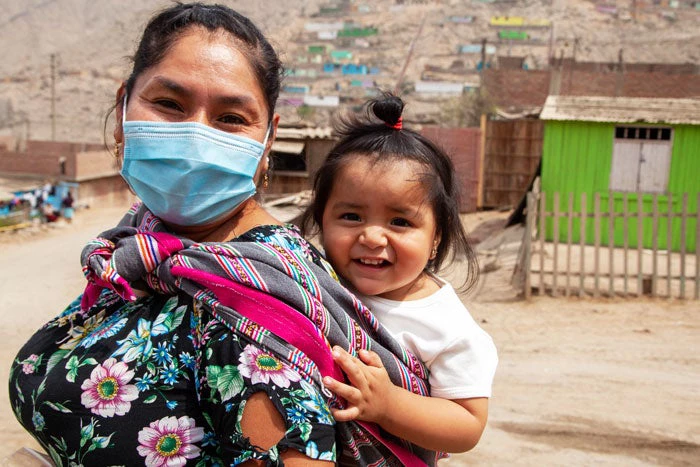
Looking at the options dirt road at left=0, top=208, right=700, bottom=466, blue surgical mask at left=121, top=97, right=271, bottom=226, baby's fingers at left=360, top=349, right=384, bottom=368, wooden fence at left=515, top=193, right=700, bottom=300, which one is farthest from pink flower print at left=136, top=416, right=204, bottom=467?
wooden fence at left=515, top=193, right=700, bottom=300

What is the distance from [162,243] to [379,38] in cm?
7434

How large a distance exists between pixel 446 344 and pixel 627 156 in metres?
13.7

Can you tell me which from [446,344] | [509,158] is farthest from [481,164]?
[446,344]

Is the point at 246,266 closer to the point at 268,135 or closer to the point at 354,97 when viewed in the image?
the point at 268,135

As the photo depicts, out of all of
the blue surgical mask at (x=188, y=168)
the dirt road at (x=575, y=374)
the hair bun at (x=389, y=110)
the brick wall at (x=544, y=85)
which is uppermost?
the brick wall at (x=544, y=85)

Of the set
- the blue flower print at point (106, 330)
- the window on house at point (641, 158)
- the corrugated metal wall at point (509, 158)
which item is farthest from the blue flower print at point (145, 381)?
the corrugated metal wall at point (509, 158)

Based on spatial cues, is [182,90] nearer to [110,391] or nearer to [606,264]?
[110,391]

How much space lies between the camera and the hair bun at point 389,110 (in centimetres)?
210

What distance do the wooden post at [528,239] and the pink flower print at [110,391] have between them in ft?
28.8

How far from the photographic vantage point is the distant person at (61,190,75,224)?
836 inches

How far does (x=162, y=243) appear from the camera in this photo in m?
1.58

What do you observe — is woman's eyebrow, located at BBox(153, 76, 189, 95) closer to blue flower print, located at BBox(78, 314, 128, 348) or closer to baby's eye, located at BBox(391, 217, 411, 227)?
blue flower print, located at BBox(78, 314, 128, 348)

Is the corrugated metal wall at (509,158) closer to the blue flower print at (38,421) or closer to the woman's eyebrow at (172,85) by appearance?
the woman's eyebrow at (172,85)

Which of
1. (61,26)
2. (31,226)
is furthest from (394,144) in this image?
(61,26)
